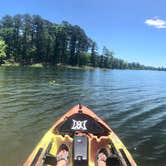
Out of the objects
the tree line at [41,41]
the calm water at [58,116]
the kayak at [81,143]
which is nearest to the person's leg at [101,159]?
the kayak at [81,143]

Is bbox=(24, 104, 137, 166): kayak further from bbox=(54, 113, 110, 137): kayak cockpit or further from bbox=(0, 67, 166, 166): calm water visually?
bbox=(0, 67, 166, 166): calm water

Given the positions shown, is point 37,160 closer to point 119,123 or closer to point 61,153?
point 61,153

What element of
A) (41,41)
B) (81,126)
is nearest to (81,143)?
(81,126)

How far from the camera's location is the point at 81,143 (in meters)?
10.4

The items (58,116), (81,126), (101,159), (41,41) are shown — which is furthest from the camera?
(41,41)

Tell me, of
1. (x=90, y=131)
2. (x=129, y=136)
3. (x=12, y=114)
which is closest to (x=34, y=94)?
(x=12, y=114)

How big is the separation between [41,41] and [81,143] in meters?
108

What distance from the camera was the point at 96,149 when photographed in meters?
11.3

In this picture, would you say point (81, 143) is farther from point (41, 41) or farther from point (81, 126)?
point (41, 41)

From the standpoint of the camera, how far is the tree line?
110 meters

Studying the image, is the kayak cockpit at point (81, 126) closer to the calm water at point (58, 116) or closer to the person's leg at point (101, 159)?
the person's leg at point (101, 159)

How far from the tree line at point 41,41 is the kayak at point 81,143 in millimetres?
90429

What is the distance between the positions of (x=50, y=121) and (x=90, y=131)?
215 inches

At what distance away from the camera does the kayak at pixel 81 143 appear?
31.3 ft
